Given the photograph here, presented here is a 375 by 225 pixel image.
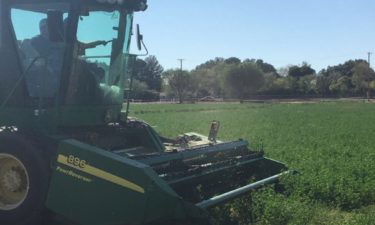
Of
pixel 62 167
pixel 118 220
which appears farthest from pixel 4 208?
pixel 118 220

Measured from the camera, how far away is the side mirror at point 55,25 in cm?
636

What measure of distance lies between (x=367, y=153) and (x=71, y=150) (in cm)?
948

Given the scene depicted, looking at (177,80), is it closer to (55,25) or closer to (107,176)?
(55,25)

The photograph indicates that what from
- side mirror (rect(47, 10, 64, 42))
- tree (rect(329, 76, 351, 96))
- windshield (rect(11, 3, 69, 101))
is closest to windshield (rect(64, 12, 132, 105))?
windshield (rect(11, 3, 69, 101))

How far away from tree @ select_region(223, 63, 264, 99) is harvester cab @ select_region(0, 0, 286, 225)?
308 feet

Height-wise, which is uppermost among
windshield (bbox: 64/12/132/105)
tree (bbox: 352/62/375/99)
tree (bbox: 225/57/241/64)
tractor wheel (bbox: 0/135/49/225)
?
tree (bbox: 225/57/241/64)

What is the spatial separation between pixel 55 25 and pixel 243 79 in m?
97.1

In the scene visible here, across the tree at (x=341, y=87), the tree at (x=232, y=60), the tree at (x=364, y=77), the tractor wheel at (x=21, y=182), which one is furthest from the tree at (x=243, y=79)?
the tractor wheel at (x=21, y=182)

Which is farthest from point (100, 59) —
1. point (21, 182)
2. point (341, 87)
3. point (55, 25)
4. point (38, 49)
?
point (341, 87)

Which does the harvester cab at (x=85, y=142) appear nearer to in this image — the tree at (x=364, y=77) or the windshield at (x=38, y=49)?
the windshield at (x=38, y=49)

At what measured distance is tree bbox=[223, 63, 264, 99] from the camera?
10194 cm

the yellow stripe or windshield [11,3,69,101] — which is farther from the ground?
windshield [11,3,69,101]

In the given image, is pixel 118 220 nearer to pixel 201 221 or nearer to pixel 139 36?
pixel 201 221

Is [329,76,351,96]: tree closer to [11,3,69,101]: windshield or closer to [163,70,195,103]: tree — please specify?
[163,70,195,103]: tree
